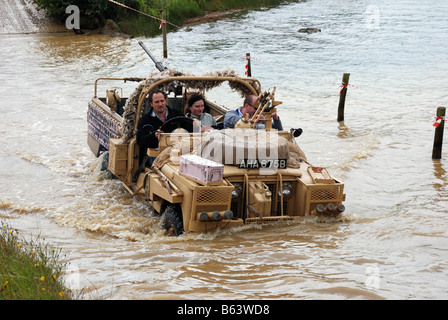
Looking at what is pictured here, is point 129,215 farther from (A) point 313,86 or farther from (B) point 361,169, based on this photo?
(A) point 313,86

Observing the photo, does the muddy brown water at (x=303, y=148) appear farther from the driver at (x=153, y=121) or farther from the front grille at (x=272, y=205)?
the driver at (x=153, y=121)

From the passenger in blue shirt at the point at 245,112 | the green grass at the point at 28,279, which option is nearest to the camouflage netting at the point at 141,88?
the passenger in blue shirt at the point at 245,112

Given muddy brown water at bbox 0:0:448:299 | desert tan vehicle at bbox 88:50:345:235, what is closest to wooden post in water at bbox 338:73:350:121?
muddy brown water at bbox 0:0:448:299

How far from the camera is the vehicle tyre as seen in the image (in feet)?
26.3

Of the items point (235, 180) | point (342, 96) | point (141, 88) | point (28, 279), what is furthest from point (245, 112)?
point (342, 96)

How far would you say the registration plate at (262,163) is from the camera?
7.98 m

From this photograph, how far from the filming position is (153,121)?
31.4 ft

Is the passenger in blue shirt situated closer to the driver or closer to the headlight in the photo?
the driver

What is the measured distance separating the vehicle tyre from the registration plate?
3.12 feet

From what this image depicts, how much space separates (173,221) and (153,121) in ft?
6.54

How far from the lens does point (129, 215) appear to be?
9.66 metres

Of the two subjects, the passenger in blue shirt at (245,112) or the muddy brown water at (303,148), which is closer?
the muddy brown water at (303,148)

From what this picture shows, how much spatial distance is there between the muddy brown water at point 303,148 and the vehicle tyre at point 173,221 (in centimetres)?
18

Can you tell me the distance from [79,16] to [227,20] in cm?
804
